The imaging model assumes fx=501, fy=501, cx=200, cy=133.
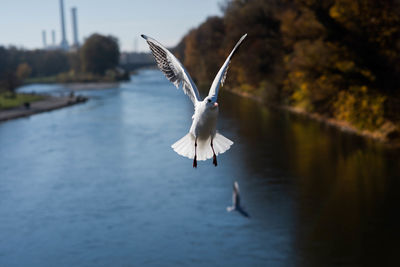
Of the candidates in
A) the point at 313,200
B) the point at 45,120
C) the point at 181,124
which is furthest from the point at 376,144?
the point at 45,120

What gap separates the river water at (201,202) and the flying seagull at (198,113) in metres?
24.1

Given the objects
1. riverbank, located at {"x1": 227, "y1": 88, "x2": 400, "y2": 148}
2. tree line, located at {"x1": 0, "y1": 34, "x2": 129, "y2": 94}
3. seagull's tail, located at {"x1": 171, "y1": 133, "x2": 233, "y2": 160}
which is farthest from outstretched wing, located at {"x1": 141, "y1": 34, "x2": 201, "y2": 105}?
tree line, located at {"x1": 0, "y1": 34, "x2": 129, "y2": 94}

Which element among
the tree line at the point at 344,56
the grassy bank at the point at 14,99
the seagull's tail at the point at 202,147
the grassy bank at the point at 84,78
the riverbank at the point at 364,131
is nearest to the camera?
the seagull's tail at the point at 202,147

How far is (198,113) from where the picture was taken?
592cm

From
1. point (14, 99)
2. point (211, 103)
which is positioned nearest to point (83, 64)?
point (14, 99)

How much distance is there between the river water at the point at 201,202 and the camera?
31047 mm

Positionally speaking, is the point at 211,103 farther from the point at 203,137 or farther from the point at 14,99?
the point at 14,99

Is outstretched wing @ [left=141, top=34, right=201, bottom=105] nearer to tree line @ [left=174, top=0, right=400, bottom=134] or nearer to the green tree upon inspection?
tree line @ [left=174, top=0, right=400, bottom=134]

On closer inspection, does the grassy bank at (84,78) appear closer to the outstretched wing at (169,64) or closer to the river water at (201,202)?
the river water at (201,202)

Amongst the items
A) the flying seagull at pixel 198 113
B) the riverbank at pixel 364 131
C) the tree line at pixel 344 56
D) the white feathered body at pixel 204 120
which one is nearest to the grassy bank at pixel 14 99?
the tree line at pixel 344 56

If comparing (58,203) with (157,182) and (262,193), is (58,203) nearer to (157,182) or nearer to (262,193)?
(157,182)

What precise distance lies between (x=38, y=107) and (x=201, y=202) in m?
52.5

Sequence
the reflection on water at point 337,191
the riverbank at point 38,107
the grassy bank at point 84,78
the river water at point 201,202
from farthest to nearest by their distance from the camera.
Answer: the grassy bank at point 84,78
the riverbank at point 38,107
the river water at point 201,202
the reflection on water at point 337,191

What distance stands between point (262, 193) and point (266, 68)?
28.2 meters
